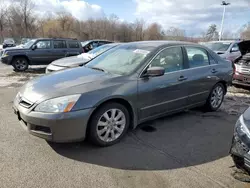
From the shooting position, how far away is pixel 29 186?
2.37 m

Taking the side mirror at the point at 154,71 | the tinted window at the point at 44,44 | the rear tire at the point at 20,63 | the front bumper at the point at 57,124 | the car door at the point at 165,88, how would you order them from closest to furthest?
the front bumper at the point at 57,124
the side mirror at the point at 154,71
the car door at the point at 165,88
the rear tire at the point at 20,63
the tinted window at the point at 44,44

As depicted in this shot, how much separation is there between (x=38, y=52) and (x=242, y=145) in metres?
10.1

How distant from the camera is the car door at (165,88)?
352cm

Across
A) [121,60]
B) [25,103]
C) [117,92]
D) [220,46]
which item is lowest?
[25,103]

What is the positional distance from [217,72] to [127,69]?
7.83 ft

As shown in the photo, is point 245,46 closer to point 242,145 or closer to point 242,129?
point 242,129

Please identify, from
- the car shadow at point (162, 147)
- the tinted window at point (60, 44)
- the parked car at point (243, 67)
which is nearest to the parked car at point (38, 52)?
the tinted window at point (60, 44)

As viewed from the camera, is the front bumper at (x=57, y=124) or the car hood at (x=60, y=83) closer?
the front bumper at (x=57, y=124)

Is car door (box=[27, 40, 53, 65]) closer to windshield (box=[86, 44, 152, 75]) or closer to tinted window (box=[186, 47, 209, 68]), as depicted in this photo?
Answer: windshield (box=[86, 44, 152, 75])

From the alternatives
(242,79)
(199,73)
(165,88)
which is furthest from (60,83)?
(242,79)

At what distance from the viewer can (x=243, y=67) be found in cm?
705

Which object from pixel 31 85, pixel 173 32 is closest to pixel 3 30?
pixel 173 32

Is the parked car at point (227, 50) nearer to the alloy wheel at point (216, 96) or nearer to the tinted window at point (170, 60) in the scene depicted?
the alloy wheel at point (216, 96)

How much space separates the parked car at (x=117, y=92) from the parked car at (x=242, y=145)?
142 centimetres
